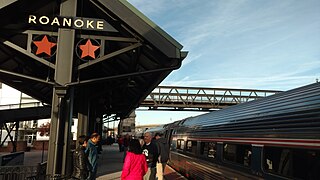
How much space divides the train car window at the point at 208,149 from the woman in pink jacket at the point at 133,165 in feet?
13.0

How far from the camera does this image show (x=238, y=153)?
7.00m

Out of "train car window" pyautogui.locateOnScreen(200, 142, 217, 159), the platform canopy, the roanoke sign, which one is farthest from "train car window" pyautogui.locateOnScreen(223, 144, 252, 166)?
the roanoke sign

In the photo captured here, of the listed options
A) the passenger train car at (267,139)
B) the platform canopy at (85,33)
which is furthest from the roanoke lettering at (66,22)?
the passenger train car at (267,139)

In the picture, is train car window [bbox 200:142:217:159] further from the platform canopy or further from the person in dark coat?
the person in dark coat

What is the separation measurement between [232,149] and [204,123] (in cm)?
317

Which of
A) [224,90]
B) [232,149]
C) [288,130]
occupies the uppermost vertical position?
[224,90]

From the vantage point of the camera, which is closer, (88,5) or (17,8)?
(17,8)

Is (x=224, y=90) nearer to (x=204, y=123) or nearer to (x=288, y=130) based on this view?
(x=204, y=123)

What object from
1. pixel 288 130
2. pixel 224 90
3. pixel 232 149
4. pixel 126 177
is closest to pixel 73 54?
pixel 126 177

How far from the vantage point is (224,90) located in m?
52.3

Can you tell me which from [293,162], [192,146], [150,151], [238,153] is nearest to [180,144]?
[192,146]

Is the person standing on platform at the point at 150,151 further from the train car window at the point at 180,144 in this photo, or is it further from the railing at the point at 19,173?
the train car window at the point at 180,144

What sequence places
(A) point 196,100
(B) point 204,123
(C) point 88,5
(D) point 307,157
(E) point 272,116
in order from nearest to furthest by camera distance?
1. (D) point 307,157
2. (E) point 272,116
3. (C) point 88,5
4. (B) point 204,123
5. (A) point 196,100

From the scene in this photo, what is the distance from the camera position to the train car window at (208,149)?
9.03 metres
